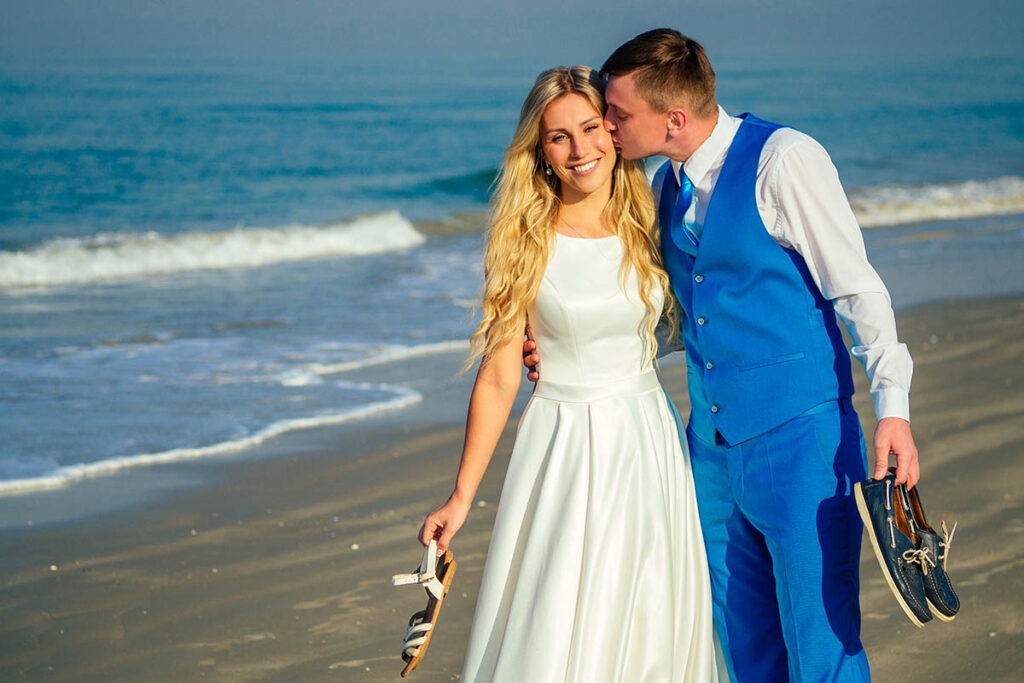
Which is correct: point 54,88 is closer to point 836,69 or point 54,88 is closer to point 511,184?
point 836,69

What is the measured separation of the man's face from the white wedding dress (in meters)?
0.25

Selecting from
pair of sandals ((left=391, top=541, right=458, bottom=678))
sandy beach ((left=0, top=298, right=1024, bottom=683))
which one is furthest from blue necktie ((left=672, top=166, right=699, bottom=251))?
sandy beach ((left=0, top=298, right=1024, bottom=683))

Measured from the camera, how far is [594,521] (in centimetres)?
294

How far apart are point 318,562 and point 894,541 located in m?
2.85

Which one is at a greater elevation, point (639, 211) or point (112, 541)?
point (639, 211)

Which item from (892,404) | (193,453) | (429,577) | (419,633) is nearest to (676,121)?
(892,404)

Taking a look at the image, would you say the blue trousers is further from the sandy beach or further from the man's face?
the sandy beach

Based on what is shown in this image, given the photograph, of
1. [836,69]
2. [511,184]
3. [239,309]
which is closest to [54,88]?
[239,309]

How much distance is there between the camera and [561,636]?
2.89 metres

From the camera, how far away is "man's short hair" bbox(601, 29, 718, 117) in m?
2.91

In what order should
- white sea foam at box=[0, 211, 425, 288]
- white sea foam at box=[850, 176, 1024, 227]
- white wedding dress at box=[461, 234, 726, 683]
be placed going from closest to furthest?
1. white wedding dress at box=[461, 234, 726, 683]
2. white sea foam at box=[0, 211, 425, 288]
3. white sea foam at box=[850, 176, 1024, 227]

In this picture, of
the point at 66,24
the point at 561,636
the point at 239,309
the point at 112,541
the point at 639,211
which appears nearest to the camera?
the point at 561,636

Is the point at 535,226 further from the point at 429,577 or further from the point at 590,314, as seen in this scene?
the point at 429,577

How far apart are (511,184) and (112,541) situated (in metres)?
2.96
